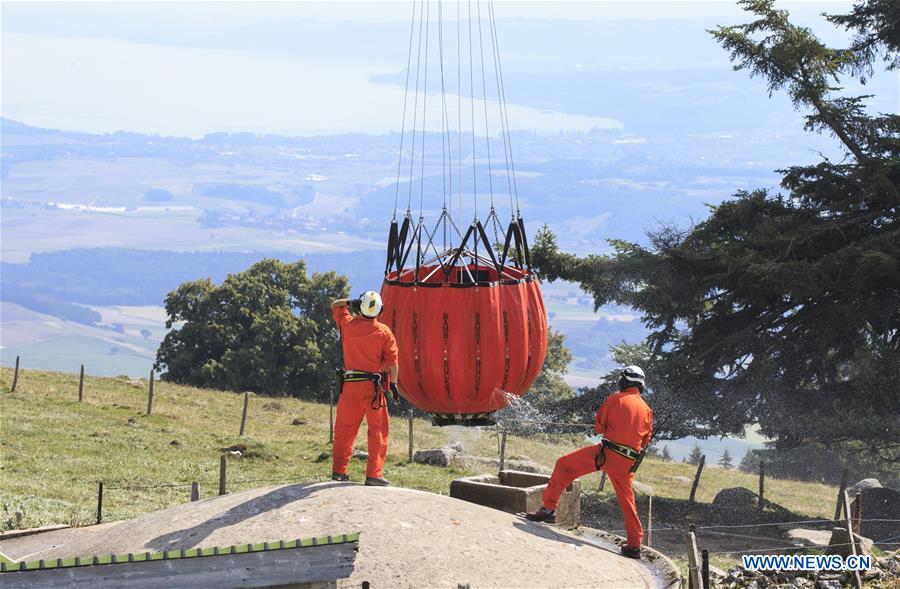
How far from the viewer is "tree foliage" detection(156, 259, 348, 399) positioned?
5997 cm

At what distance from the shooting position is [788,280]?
87.1 ft

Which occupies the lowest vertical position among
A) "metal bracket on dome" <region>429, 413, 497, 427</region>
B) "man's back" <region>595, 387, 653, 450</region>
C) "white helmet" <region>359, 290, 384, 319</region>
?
"metal bracket on dome" <region>429, 413, 497, 427</region>

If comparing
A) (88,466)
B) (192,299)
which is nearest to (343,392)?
(88,466)

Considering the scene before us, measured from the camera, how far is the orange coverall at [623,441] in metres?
14.4

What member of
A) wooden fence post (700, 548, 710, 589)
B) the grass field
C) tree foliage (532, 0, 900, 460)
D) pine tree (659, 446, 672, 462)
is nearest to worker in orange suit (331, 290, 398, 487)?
wooden fence post (700, 548, 710, 589)

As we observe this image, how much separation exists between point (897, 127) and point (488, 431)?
16.4m

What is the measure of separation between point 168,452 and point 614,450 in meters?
18.6

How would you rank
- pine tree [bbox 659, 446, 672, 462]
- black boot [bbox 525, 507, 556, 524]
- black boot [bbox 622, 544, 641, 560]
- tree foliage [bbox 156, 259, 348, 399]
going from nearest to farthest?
black boot [bbox 622, 544, 641, 560] < black boot [bbox 525, 507, 556, 524] < pine tree [bbox 659, 446, 672, 462] < tree foliage [bbox 156, 259, 348, 399]

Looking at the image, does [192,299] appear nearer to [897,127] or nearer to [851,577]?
[897,127]

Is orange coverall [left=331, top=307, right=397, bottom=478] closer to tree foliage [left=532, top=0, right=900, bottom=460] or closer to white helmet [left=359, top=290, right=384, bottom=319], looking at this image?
white helmet [left=359, top=290, right=384, bottom=319]

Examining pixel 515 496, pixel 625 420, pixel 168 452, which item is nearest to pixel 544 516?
pixel 515 496

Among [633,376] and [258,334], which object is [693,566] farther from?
[258,334]

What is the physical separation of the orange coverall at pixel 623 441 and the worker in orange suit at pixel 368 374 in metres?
2.35

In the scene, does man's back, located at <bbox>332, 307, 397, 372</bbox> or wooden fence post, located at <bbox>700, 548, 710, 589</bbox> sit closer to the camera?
wooden fence post, located at <bbox>700, 548, 710, 589</bbox>
